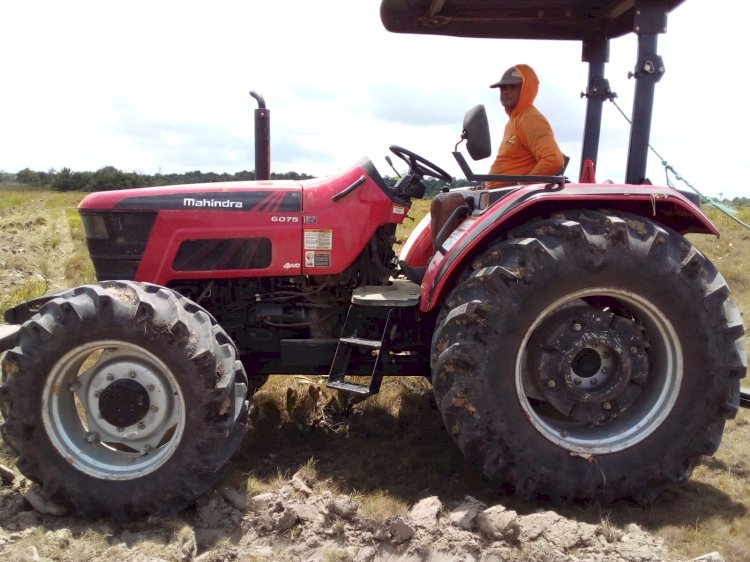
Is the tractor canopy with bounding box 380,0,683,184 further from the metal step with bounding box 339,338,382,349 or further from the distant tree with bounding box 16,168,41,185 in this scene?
the distant tree with bounding box 16,168,41,185

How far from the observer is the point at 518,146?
4.16 metres

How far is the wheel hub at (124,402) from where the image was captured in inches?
126

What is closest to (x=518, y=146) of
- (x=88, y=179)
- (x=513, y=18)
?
(x=513, y=18)

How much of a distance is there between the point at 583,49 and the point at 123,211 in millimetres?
2982

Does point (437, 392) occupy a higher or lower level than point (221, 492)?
higher

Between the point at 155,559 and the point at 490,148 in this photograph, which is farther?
Answer: the point at 490,148

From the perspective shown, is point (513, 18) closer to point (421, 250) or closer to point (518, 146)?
point (518, 146)

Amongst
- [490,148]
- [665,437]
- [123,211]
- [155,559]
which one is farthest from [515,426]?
[123,211]

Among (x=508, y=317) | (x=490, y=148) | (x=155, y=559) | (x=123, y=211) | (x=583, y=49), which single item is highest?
(x=583, y=49)

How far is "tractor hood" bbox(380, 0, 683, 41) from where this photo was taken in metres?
3.81

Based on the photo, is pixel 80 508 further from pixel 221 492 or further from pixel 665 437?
pixel 665 437

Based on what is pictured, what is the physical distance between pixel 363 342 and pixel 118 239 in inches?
61.0

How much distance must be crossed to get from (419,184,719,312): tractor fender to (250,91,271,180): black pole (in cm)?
162

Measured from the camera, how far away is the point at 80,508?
3.12 m
